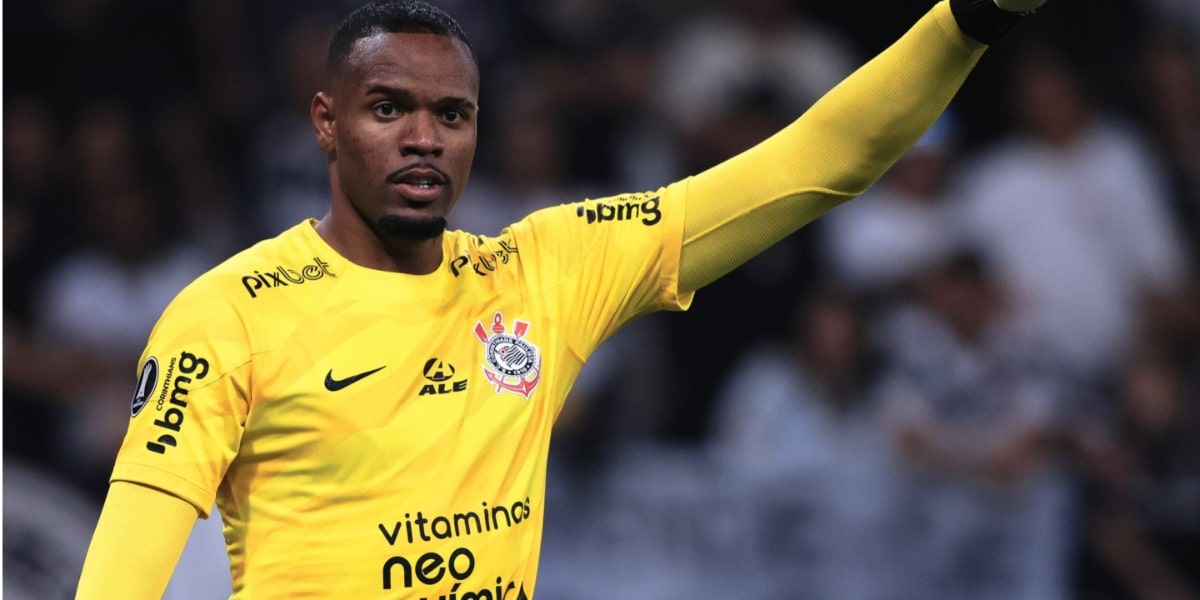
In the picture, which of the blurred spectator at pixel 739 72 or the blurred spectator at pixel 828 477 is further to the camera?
the blurred spectator at pixel 739 72

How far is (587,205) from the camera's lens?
351 cm

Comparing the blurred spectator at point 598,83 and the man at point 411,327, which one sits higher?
the blurred spectator at point 598,83

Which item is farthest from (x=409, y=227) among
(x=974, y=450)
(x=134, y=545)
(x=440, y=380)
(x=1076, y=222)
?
(x=1076, y=222)

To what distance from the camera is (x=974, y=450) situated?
6.87m

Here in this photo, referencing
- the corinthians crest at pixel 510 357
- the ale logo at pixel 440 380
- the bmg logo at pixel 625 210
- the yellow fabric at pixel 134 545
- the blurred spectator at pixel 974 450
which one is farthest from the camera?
the blurred spectator at pixel 974 450

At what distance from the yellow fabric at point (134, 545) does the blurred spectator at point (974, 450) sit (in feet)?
15.5

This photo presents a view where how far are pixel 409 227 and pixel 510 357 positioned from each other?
1.15 feet

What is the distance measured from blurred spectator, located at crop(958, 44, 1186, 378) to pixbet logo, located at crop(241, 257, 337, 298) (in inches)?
191

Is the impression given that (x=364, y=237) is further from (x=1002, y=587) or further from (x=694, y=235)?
(x=1002, y=587)

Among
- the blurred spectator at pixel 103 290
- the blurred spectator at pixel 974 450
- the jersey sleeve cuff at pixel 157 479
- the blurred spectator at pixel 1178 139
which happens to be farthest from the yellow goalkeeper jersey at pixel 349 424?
the blurred spectator at pixel 1178 139

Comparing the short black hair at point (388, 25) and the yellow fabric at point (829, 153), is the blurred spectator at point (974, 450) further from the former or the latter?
the short black hair at point (388, 25)

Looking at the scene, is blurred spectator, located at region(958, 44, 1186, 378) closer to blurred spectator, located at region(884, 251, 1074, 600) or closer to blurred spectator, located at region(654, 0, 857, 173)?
blurred spectator, located at region(884, 251, 1074, 600)

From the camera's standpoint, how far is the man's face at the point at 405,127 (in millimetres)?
3105

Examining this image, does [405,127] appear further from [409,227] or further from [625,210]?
[625,210]
